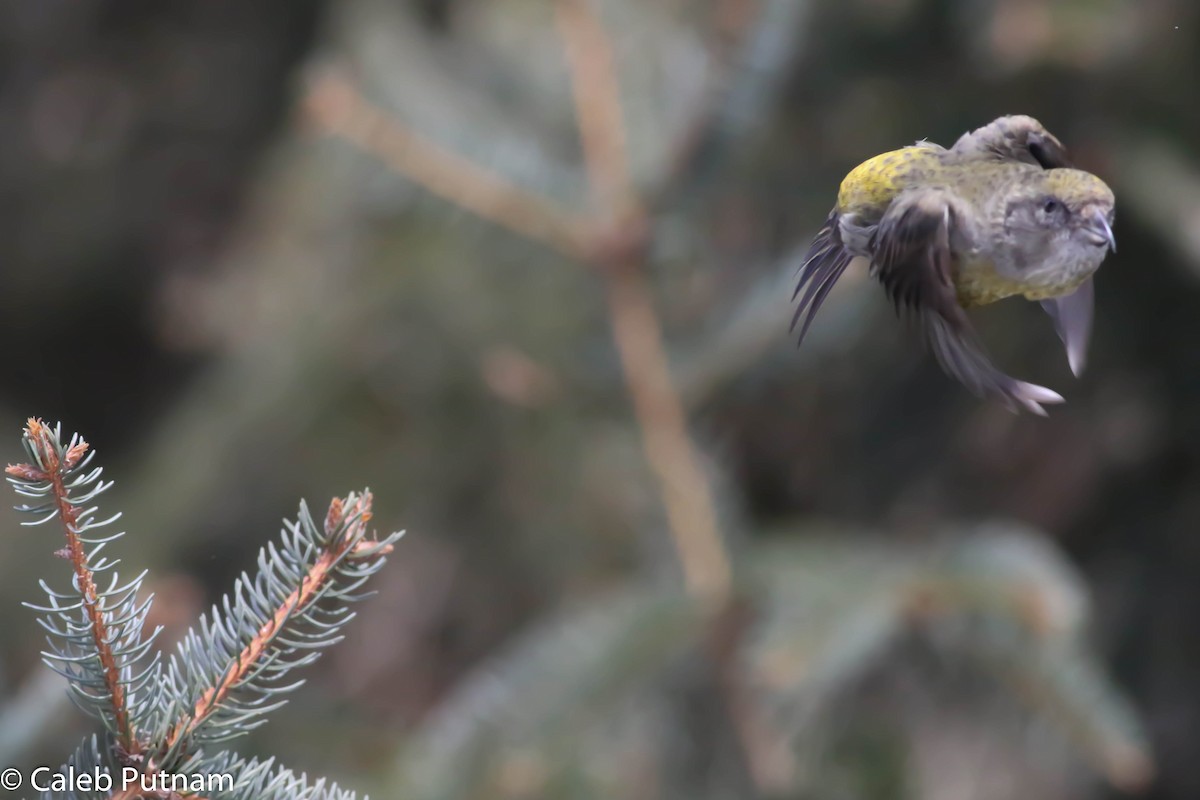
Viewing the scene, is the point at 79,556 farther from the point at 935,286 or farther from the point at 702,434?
the point at 702,434

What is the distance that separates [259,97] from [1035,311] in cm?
384

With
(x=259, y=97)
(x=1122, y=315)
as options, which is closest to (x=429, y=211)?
(x=1122, y=315)

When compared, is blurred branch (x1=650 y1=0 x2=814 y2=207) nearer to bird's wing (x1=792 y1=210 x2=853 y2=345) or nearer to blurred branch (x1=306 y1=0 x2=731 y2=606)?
blurred branch (x1=306 y1=0 x2=731 y2=606)

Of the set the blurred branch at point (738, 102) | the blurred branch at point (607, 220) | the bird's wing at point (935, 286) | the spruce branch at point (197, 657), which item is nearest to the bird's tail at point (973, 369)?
the bird's wing at point (935, 286)

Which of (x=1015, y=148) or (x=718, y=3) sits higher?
(x=718, y=3)

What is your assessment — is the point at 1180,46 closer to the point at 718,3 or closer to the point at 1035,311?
the point at 1035,311

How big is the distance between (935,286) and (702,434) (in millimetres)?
1522

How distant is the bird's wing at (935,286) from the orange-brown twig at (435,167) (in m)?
1.26

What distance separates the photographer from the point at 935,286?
2.50ft

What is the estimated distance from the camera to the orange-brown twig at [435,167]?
→ 1.99 m

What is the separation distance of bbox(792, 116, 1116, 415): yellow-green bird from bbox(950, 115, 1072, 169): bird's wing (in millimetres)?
17

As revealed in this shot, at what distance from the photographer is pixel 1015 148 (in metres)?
0.90

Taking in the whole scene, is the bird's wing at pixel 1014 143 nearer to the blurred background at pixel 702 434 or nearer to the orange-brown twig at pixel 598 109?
the blurred background at pixel 702 434

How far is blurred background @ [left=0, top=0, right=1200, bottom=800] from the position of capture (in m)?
1.98
